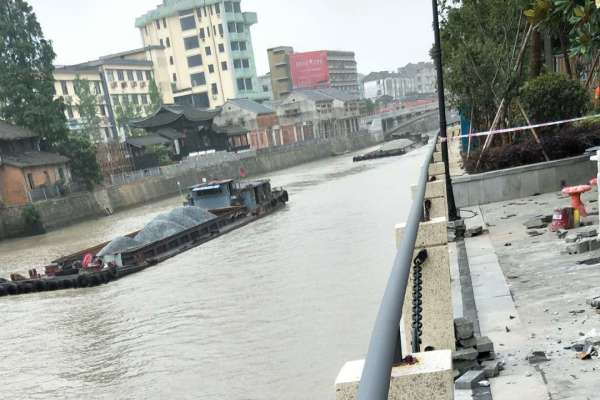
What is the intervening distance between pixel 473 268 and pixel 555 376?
394 centimetres

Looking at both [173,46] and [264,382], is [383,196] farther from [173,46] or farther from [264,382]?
→ [173,46]

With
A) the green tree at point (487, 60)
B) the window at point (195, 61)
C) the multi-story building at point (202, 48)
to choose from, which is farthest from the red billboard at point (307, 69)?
the green tree at point (487, 60)

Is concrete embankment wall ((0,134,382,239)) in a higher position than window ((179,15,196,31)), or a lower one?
lower

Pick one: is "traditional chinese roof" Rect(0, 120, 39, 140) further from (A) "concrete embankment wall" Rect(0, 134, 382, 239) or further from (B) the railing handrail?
(B) the railing handrail

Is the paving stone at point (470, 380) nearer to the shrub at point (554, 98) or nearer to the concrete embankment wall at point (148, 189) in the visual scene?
the shrub at point (554, 98)

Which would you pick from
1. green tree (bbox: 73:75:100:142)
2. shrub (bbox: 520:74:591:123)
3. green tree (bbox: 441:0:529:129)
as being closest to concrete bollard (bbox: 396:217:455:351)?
green tree (bbox: 441:0:529:129)

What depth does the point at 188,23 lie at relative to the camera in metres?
89.8

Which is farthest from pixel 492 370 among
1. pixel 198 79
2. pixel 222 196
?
pixel 198 79

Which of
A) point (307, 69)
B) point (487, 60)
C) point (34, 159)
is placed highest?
point (307, 69)

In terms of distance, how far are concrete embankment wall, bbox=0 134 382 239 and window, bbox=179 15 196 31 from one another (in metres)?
27.5

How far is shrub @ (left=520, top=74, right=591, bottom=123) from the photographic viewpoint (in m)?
16.2

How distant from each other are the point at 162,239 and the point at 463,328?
20510 mm

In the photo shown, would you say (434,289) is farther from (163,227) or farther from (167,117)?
(167,117)

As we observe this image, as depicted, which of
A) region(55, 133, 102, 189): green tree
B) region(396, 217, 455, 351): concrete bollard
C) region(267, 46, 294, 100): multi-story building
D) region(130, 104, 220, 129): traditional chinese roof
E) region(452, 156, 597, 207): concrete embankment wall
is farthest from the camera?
region(267, 46, 294, 100): multi-story building
